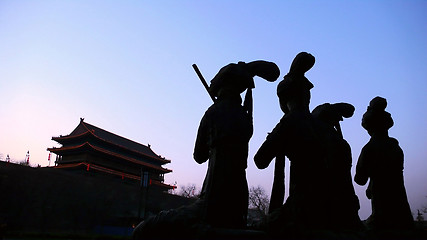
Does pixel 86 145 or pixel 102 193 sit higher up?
pixel 86 145

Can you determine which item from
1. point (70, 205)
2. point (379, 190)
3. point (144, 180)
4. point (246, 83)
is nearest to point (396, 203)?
point (379, 190)

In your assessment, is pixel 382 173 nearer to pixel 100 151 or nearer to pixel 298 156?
pixel 298 156

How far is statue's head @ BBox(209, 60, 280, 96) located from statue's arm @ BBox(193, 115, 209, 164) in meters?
0.39

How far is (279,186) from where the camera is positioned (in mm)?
2936

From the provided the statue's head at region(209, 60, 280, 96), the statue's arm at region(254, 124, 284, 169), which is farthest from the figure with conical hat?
the statue's arm at region(254, 124, 284, 169)

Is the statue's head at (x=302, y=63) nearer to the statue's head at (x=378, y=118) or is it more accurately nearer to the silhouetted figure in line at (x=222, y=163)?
the silhouetted figure in line at (x=222, y=163)

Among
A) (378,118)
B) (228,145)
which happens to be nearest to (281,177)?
(228,145)

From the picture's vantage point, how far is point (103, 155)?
26.5m

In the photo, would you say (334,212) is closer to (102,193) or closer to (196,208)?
(196,208)

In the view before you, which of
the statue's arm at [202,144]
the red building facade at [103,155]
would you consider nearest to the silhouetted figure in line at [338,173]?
the statue's arm at [202,144]

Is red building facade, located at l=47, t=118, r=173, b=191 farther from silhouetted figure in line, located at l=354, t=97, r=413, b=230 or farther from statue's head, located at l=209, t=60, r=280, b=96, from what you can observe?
statue's head, located at l=209, t=60, r=280, b=96

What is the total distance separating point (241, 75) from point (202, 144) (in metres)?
0.75

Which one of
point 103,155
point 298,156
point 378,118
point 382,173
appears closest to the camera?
point 298,156

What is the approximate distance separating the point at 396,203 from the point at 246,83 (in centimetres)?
213
